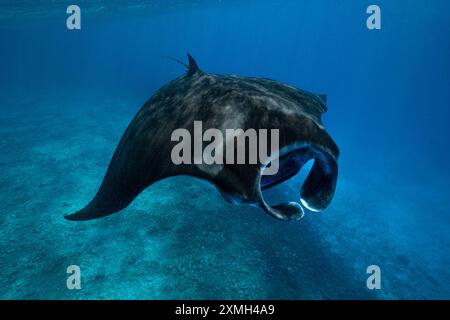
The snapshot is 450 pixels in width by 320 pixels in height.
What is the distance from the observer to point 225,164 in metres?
2.17

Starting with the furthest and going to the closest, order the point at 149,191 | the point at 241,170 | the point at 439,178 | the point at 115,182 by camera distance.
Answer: the point at 439,178 < the point at 149,191 < the point at 115,182 < the point at 241,170

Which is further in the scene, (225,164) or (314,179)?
(314,179)

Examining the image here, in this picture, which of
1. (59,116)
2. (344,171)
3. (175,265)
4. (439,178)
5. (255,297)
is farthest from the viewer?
(439,178)

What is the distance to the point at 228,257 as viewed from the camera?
8.55m

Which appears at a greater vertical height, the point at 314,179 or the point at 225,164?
the point at 225,164

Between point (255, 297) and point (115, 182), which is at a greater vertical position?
point (115, 182)

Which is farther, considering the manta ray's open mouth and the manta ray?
the manta ray's open mouth

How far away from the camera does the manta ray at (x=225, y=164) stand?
83.9 inches

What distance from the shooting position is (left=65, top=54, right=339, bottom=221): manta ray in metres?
2.13

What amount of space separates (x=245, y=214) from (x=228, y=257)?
2.31m
